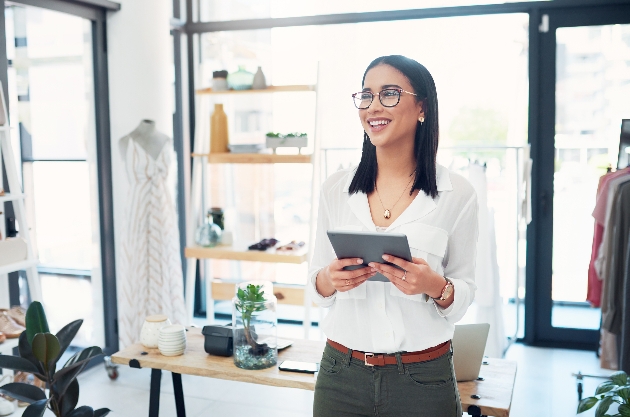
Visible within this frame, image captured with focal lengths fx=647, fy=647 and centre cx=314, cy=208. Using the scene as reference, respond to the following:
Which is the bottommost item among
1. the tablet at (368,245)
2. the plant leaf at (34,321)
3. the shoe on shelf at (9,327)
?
the shoe on shelf at (9,327)

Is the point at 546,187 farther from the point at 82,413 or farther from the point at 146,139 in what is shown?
the point at 82,413

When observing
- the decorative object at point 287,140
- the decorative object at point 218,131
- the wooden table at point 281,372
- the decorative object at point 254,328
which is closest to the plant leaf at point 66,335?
the wooden table at point 281,372

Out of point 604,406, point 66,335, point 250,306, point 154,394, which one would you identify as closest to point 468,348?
point 604,406

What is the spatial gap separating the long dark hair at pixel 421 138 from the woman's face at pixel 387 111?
2cm

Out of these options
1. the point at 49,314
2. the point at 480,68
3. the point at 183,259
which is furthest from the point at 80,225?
the point at 480,68

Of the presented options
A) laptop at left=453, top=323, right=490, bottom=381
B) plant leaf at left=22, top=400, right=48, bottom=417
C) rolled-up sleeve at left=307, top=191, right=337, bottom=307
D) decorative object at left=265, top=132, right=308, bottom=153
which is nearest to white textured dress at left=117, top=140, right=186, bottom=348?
decorative object at left=265, top=132, right=308, bottom=153

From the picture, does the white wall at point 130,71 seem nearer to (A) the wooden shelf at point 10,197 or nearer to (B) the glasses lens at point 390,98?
(A) the wooden shelf at point 10,197

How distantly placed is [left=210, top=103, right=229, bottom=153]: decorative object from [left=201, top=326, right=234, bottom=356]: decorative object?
6.46 ft

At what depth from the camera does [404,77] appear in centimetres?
150

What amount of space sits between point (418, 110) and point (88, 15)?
2981mm

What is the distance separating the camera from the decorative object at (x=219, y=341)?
244cm

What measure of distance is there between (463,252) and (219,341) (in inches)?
49.1

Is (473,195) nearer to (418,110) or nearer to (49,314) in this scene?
(418,110)

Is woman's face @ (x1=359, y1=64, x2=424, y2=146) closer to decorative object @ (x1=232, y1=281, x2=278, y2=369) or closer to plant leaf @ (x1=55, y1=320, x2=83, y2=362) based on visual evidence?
decorative object @ (x1=232, y1=281, x2=278, y2=369)
